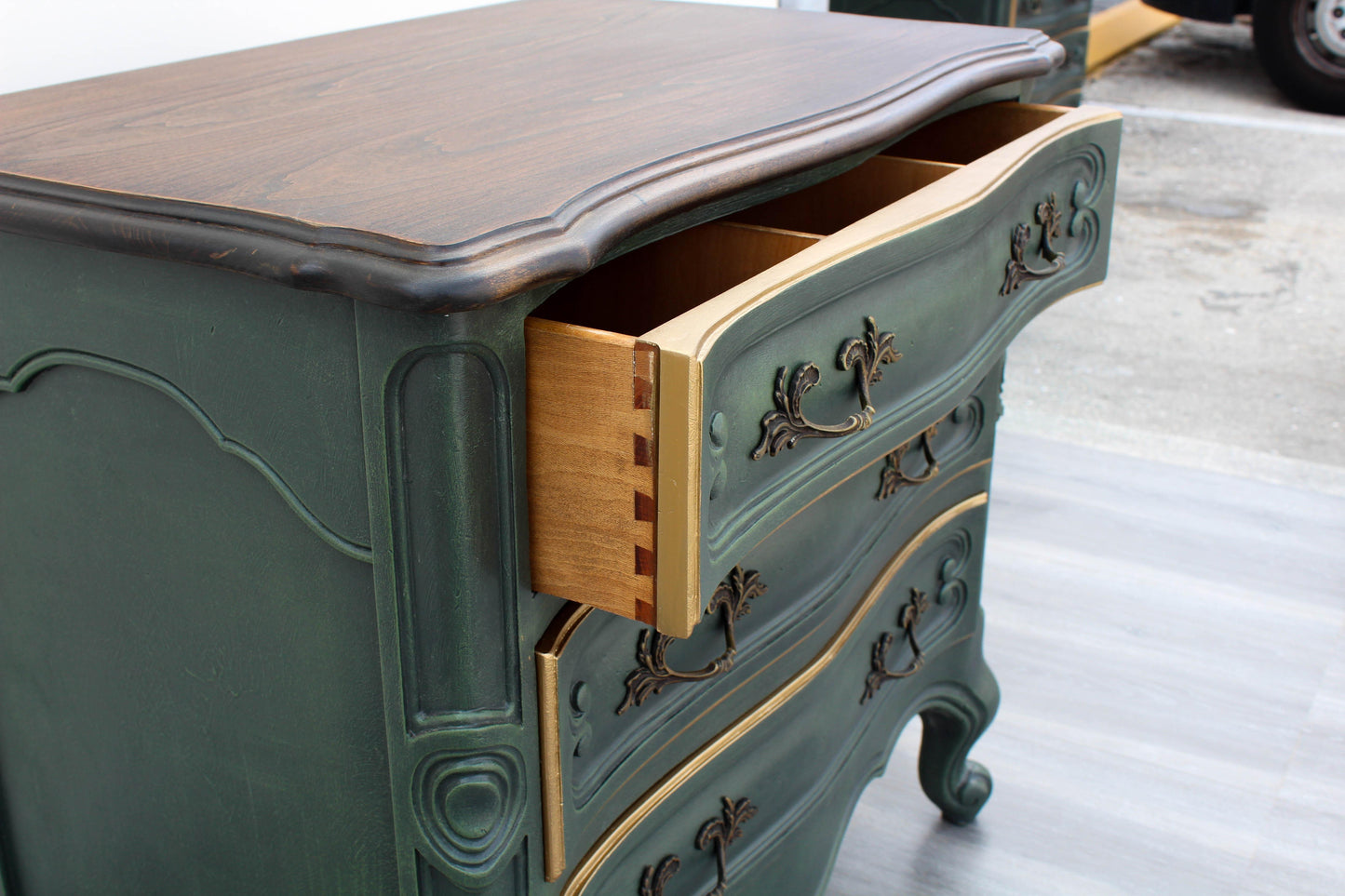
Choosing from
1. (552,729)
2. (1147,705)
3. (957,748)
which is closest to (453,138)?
(552,729)

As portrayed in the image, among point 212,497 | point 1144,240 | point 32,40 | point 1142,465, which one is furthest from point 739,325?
point 1144,240

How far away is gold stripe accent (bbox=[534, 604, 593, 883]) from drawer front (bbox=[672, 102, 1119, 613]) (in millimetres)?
85

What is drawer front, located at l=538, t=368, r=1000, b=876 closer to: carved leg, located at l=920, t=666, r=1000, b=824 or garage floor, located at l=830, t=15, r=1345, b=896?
carved leg, located at l=920, t=666, r=1000, b=824

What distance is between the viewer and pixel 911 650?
45.2 inches

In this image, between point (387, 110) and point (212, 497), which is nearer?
point (212, 497)

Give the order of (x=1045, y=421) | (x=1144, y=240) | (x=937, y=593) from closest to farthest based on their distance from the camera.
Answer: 1. (x=937, y=593)
2. (x=1045, y=421)
3. (x=1144, y=240)

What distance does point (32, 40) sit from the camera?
886 mm

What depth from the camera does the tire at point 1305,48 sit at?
175 inches

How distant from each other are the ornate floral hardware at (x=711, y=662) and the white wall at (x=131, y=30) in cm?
59

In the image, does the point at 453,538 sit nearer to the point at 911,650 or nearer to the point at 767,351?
the point at 767,351

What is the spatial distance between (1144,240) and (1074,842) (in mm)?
2475

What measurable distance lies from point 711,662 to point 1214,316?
2.60 meters

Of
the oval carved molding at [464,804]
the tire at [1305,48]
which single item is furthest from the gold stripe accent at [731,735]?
the tire at [1305,48]

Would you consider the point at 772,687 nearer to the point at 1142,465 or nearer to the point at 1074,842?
the point at 1074,842
